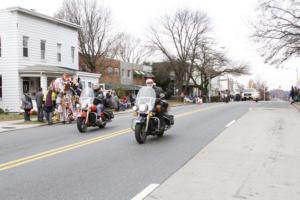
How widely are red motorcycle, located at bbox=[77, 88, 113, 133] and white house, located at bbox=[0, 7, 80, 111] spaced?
13.4 metres

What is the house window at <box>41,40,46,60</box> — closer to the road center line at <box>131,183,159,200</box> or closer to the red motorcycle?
the red motorcycle

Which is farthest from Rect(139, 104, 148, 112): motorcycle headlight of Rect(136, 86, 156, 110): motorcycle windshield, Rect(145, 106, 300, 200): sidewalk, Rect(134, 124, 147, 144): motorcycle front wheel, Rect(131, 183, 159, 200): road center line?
Rect(131, 183, 159, 200): road center line

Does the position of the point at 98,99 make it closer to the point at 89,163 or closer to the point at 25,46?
the point at 89,163

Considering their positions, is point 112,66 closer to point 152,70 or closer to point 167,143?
point 152,70

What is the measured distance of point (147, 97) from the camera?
1163 centimetres

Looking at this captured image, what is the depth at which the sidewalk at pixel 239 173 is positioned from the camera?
6.06 m

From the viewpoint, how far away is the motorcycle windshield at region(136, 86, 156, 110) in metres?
11.5

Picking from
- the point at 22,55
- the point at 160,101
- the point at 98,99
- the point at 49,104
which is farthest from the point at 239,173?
the point at 22,55

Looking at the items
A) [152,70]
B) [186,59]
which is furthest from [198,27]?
[152,70]

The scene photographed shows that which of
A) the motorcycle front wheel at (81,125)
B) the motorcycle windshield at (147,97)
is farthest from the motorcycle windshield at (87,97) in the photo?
the motorcycle windshield at (147,97)

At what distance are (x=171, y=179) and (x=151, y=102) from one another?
476 cm

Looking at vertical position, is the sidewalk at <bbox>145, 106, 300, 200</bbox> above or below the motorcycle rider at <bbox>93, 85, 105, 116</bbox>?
below

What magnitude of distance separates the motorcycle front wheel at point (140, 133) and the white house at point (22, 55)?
18016 millimetres

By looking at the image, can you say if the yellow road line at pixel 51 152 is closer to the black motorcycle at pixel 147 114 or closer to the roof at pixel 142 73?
the black motorcycle at pixel 147 114
